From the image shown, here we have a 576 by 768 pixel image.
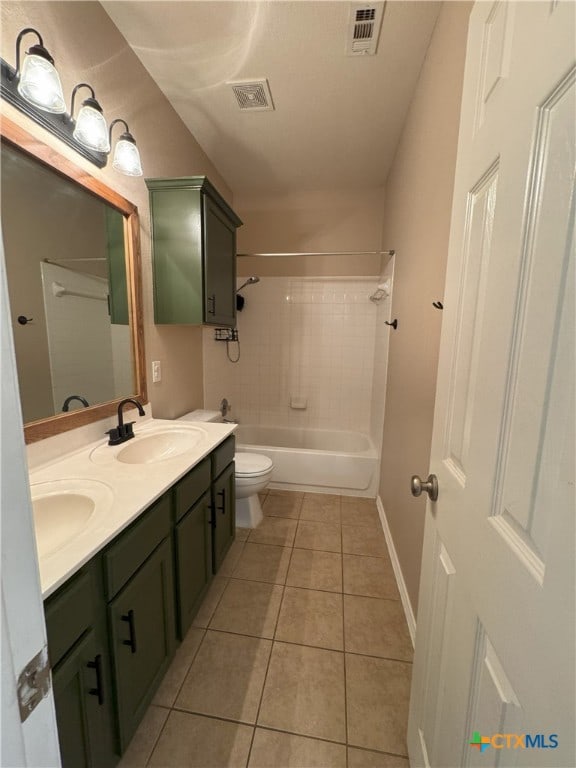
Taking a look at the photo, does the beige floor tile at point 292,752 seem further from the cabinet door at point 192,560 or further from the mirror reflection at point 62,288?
the mirror reflection at point 62,288

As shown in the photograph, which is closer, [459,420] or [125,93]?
[459,420]

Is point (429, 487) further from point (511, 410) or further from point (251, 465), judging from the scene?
point (251, 465)

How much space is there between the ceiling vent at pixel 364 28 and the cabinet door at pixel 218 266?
1013 millimetres

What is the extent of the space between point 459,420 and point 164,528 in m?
1.03

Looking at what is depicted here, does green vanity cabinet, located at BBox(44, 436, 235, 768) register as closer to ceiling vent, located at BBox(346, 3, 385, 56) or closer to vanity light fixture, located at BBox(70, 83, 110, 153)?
vanity light fixture, located at BBox(70, 83, 110, 153)

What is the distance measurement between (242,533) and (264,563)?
34cm

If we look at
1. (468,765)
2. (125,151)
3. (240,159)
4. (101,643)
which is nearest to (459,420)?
(468,765)

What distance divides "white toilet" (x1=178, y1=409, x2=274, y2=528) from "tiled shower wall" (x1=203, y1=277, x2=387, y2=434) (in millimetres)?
895

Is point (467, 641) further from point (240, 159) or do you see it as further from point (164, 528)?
point (240, 159)

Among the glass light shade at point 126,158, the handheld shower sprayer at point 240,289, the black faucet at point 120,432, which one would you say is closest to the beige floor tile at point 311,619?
the black faucet at point 120,432

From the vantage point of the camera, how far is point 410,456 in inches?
63.7

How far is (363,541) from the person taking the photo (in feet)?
6.89

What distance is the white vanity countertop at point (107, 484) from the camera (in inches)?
27.7

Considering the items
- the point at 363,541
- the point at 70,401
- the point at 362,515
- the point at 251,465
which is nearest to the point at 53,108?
the point at 70,401
